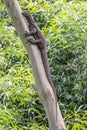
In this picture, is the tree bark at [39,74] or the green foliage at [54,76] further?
the green foliage at [54,76]

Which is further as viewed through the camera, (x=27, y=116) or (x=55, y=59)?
(x=55, y=59)

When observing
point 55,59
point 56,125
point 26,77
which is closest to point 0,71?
point 26,77

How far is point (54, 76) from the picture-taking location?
8.63 feet

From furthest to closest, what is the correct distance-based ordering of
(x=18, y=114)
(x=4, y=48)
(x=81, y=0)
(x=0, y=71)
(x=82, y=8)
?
(x=81, y=0) < (x=82, y=8) < (x=4, y=48) < (x=0, y=71) < (x=18, y=114)

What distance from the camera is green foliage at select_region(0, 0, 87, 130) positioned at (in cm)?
224

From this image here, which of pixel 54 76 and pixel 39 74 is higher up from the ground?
pixel 39 74

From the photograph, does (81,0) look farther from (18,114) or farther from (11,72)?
(18,114)

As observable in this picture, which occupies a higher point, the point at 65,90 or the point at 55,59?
the point at 55,59

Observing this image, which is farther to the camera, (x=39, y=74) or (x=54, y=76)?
(x=54, y=76)

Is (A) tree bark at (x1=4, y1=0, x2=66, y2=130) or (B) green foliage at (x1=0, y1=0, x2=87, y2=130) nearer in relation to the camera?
(A) tree bark at (x1=4, y1=0, x2=66, y2=130)

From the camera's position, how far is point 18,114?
7.54 feet

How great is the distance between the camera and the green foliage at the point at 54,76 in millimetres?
2238

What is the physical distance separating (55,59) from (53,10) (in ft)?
3.36

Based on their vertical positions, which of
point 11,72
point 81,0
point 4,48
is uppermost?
point 81,0
